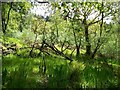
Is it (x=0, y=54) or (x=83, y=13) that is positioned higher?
(x=83, y=13)

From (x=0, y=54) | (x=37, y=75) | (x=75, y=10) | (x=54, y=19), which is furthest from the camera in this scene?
(x=54, y=19)

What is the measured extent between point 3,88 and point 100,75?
5.44ft

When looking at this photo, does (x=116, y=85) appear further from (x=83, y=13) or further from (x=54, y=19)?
(x=54, y=19)

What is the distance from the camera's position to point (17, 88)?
318 cm

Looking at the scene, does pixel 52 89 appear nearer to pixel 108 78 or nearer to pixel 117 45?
pixel 108 78

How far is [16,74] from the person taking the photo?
3514 millimetres

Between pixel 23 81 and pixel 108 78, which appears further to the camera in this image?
pixel 108 78

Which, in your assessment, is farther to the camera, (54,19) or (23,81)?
(54,19)

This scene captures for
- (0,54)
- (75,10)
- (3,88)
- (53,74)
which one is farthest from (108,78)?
(75,10)

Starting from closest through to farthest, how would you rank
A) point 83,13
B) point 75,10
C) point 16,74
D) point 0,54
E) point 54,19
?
point 16,74
point 0,54
point 75,10
point 83,13
point 54,19

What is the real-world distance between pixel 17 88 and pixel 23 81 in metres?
0.18

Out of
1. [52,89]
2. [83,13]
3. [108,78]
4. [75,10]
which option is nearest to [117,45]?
[83,13]

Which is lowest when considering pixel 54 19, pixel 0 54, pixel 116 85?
pixel 116 85

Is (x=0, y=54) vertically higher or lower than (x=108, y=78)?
higher
